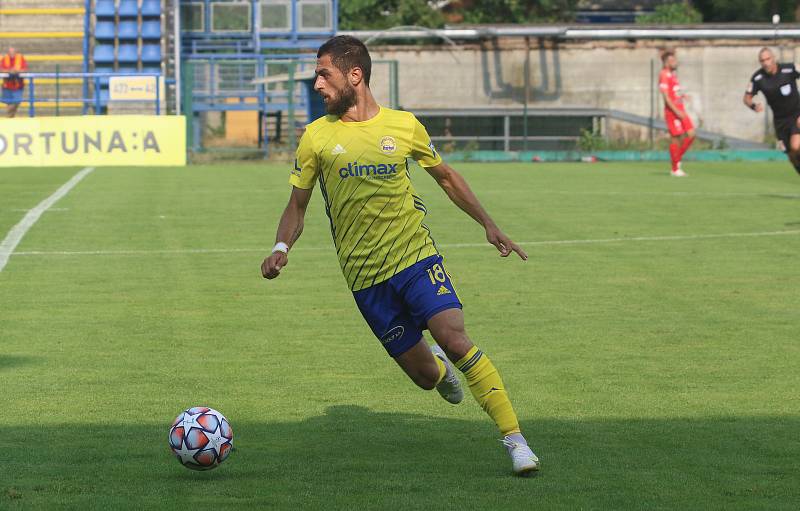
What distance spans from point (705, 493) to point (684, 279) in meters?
7.29

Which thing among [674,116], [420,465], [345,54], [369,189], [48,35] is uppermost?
[48,35]

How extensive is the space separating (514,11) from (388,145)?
51417mm

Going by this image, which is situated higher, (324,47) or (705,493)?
(324,47)

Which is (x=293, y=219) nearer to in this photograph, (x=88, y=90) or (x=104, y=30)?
(x=88, y=90)

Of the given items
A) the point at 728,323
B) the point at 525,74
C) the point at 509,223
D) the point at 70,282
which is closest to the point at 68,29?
the point at 525,74

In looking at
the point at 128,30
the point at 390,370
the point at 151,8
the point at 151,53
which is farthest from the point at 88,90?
the point at 390,370

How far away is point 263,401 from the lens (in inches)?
306

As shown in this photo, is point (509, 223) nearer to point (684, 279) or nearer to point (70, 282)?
point (684, 279)

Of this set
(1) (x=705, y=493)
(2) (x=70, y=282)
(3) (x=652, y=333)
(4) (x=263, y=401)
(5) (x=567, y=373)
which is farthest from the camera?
(2) (x=70, y=282)

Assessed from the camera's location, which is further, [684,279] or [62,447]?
[684,279]

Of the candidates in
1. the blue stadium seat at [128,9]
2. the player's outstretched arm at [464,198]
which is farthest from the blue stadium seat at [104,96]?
the player's outstretched arm at [464,198]

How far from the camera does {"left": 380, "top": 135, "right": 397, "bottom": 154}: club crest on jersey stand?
6.64 meters

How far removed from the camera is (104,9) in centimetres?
4350

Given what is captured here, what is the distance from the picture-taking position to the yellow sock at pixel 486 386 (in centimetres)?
642
